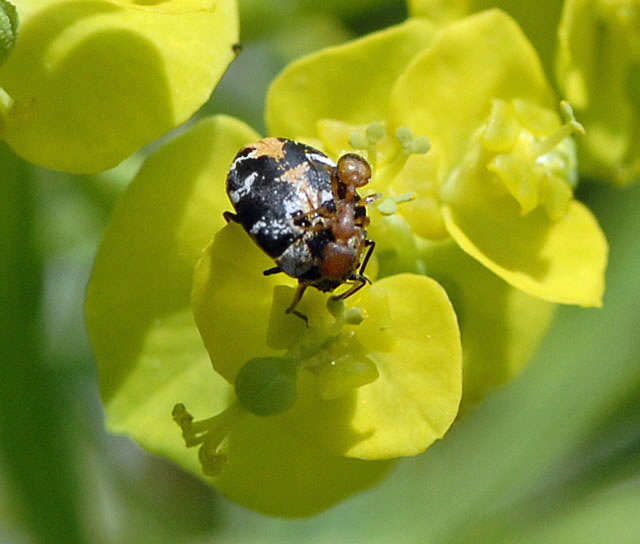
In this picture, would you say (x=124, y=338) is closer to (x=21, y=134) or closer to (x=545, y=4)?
(x=21, y=134)

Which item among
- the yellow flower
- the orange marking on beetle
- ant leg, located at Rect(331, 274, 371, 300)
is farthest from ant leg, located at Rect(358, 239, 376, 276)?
the yellow flower

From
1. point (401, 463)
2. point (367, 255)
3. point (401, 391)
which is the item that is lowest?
point (401, 463)

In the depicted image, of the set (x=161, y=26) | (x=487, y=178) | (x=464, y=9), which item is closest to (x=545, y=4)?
(x=464, y=9)

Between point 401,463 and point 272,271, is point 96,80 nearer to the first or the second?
point 272,271

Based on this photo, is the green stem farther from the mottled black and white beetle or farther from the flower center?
the flower center

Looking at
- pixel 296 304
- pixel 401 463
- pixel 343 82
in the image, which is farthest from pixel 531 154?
pixel 401 463

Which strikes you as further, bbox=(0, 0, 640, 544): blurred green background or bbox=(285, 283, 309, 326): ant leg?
bbox=(0, 0, 640, 544): blurred green background

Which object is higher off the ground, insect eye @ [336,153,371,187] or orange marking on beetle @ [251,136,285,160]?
orange marking on beetle @ [251,136,285,160]
